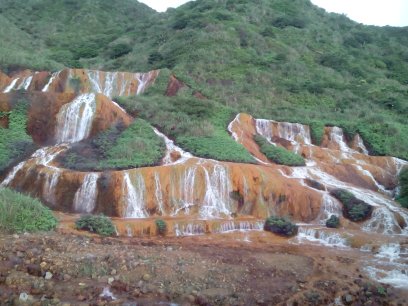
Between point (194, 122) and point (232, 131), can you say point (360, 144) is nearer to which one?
point (232, 131)

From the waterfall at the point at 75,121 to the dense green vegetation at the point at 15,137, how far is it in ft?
4.92

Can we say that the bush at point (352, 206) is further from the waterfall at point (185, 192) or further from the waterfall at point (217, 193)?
the waterfall at point (185, 192)

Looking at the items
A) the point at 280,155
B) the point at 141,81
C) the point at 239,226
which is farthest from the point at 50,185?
the point at 141,81

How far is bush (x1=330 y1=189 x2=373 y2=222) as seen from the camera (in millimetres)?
18047

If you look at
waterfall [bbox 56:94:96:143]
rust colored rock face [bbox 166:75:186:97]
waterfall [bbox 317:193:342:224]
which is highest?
rust colored rock face [bbox 166:75:186:97]

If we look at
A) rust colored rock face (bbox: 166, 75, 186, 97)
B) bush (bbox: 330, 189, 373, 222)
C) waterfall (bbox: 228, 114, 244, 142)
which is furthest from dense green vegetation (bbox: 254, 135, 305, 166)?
rust colored rock face (bbox: 166, 75, 186, 97)

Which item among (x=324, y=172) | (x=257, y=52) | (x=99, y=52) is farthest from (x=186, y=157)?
(x=99, y=52)

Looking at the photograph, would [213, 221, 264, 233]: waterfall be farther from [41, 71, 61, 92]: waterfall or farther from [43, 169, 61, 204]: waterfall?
[41, 71, 61, 92]: waterfall

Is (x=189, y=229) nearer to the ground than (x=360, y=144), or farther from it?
nearer to the ground

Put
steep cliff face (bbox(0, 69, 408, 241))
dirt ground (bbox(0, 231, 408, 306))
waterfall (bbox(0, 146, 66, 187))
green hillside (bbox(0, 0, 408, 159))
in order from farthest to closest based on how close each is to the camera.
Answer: green hillside (bbox(0, 0, 408, 159)) < waterfall (bbox(0, 146, 66, 187)) < steep cliff face (bbox(0, 69, 408, 241)) < dirt ground (bbox(0, 231, 408, 306))

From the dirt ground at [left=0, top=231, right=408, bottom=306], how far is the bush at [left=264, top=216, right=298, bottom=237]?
254cm

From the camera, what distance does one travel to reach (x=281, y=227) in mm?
16188

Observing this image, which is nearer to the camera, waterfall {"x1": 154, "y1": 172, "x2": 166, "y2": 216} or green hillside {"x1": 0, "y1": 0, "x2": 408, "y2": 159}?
waterfall {"x1": 154, "y1": 172, "x2": 166, "y2": 216}

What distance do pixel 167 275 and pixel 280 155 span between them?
1346cm
